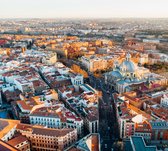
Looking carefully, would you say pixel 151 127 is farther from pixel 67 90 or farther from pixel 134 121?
pixel 67 90

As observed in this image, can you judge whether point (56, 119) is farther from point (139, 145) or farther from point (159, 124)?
point (159, 124)

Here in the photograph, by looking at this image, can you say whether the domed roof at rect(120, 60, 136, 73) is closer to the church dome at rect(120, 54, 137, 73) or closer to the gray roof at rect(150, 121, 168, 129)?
the church dome at rect(120, 54, 137, 73)

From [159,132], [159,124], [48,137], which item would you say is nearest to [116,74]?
[159,124]

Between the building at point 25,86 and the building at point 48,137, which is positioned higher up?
the building at point 25,86

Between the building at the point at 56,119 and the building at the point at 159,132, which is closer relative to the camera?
the building at the point at 159,132

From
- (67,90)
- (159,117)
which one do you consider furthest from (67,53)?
(159,117)

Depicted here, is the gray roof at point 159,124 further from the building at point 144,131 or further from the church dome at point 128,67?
the church dome at point 128,67

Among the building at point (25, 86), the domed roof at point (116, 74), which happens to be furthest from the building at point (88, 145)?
the domed roof at point (116, 74)

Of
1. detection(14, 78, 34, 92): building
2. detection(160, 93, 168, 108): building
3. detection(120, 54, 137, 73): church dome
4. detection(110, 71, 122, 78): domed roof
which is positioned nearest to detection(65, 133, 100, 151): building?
detection(160, 93, 168, 108): building
